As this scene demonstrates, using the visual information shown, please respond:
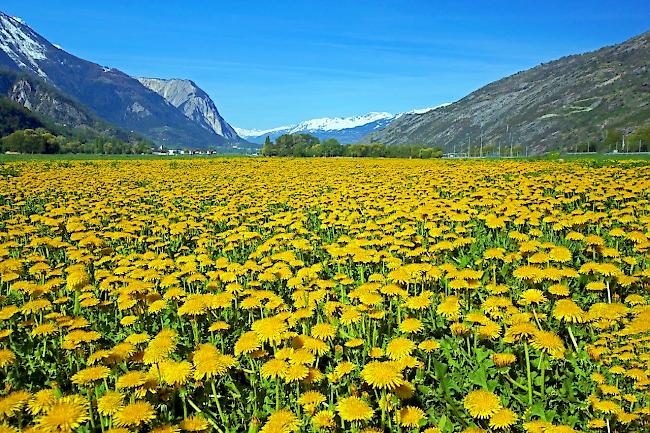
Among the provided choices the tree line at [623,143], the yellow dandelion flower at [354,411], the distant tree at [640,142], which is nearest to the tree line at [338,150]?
the tree line at [623,143]

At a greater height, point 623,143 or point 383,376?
point 623,143

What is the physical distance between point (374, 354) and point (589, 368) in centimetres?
257

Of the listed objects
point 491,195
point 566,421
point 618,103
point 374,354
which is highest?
point 618,103

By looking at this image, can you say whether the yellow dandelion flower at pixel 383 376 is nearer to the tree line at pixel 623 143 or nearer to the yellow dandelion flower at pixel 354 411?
the yellow dandelion flower at pixel 354 411

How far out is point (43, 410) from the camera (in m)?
3.16

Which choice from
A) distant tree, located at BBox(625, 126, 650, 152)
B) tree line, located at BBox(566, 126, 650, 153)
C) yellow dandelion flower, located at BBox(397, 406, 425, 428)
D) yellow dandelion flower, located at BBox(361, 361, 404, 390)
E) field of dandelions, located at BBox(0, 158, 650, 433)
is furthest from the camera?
tree line, located at BBox(566, 126, 650, 153)

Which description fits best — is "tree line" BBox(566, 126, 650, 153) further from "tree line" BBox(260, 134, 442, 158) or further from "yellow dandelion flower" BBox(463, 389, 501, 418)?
"yellow dandelion flower" BBox(463, 389, 501, 418)

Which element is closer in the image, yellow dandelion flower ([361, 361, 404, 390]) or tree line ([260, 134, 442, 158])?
yellow dandelion flower ([361, 361, 404, 390])

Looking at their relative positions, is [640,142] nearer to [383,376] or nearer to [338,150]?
[338,150]

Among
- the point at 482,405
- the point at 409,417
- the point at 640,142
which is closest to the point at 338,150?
the point at 640,142

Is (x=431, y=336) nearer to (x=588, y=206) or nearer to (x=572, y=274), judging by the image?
(x=572, y=274)

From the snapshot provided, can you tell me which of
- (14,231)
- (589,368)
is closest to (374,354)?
(589,368)

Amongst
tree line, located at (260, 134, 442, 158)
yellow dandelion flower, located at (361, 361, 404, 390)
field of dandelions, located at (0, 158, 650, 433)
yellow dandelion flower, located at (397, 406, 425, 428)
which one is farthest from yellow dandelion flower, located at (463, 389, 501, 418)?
tree line, located at (260, 134, 442, 158)

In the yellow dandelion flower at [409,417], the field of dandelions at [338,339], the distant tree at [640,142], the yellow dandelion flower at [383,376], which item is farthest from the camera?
the distant tree at [640,142]
